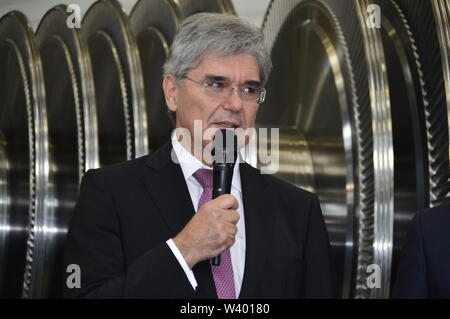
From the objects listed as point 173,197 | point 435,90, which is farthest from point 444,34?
point 173,197

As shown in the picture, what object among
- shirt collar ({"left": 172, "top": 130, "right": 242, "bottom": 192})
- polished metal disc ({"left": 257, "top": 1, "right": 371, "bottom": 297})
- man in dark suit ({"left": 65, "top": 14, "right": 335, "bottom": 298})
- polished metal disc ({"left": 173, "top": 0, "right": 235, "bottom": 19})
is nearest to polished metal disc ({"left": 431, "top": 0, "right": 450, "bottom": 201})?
polished metal disc ({"left": 257, "top": 1, "right": 371, "bottom": 297})

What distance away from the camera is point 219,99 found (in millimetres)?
1613

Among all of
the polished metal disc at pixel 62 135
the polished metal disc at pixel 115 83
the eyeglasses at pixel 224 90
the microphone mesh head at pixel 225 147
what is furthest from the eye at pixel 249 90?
the polished metal disc at pixel 62 135

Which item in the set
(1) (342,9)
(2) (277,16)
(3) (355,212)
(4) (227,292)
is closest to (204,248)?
(4) (227,292)

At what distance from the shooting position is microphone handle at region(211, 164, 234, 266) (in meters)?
1.50

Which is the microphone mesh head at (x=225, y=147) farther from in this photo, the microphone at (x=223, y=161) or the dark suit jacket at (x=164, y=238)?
the dark suit jacket at (x=164, y=238)

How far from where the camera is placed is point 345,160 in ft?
7.60

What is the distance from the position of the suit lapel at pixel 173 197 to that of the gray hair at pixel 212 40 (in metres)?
0.19

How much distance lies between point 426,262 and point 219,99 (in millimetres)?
511

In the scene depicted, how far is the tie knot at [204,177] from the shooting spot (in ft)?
5.42

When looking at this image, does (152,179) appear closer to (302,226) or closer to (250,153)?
(302,226)
